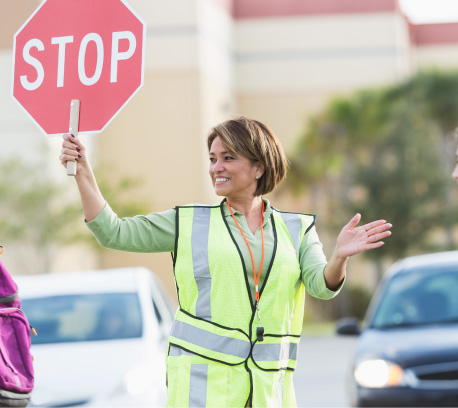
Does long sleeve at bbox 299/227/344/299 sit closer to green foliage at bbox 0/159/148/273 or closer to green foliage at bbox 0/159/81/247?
green foliage at bbox 0/159/148/273

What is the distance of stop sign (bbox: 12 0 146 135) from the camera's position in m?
3.94

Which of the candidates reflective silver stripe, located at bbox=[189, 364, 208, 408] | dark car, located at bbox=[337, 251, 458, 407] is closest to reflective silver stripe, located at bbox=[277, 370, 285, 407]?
reflective silver stripe, located at bbox=[189, 364, 208, 408]

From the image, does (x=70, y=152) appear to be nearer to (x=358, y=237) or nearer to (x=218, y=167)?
(x=218, y=167)

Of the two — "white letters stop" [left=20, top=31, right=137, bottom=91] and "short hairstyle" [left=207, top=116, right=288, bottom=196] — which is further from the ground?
"white letters stop" [left=20, top=31, right=137, bottom=91]

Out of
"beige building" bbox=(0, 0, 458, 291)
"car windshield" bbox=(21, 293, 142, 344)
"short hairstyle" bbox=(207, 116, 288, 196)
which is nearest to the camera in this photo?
"short hairstyle" bbox=(207, 116, 288, 196)

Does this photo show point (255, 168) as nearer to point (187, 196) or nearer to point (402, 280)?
point (402, 280)

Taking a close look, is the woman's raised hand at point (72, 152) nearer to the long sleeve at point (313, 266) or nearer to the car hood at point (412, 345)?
the long sleeve at point (313, 266)

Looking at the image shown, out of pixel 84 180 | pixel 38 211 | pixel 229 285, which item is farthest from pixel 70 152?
pixel 38 211

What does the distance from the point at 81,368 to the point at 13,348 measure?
3.52 m

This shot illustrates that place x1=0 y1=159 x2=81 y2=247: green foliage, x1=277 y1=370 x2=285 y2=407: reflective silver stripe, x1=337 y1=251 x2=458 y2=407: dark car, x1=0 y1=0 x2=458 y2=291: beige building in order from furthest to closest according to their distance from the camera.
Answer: x1=0 y1=0 x2=458 y2=291: beige building < x1=0 y1=159 x2=81 y2=247: green foliage < x1=337 y1=251 x2=458 y2=407: dark car < x1=277 y1=370 x2=285 y2=407: reflective silver stripe

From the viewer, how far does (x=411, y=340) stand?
292 inches

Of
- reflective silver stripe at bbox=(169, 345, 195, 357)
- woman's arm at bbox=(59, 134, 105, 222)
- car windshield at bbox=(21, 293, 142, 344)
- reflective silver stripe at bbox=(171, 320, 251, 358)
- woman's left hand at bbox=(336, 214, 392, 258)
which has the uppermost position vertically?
woman's arm at bbox=(59, 134, 105, 222)

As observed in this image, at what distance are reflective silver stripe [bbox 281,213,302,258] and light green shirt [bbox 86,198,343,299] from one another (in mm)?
34

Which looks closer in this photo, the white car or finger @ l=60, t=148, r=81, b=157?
finger @ l=60, t=148, r=81, b=157
